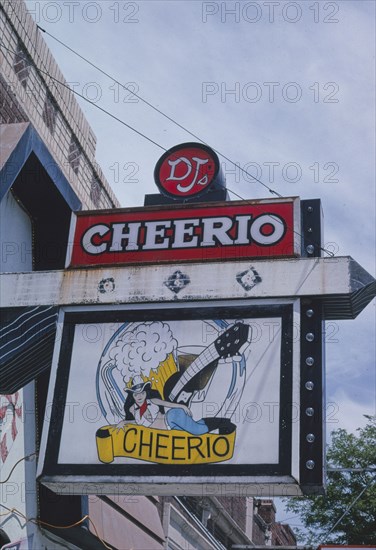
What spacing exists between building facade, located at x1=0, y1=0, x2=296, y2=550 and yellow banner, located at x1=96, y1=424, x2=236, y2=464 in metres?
0.71

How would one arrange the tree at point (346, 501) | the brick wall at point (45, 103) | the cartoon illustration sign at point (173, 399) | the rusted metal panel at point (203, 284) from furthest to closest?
the tree at point (346, 501) < the brick wall at point (45, 103) < the rusted metal panel at point (203, 284) < the cartoon illustration sign at point (173, 399)

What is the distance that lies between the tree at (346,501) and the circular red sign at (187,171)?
1913 cm

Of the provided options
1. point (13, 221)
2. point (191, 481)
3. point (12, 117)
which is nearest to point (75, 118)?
point (12, 117)

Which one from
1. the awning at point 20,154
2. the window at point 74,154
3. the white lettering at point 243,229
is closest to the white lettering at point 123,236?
the white lettering at point 243,229

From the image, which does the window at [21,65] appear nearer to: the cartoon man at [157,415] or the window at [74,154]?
the window at [74,154]

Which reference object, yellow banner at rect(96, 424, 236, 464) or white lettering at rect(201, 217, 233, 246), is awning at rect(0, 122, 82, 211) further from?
yellow banner at rect(96, 424, 236, 464)

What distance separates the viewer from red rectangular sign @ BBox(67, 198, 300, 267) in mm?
6938

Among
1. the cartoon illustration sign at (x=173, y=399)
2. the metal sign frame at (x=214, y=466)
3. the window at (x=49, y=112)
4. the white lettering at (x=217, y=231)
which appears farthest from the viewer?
the window at (x=49, y=112)

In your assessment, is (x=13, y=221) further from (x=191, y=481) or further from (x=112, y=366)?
(x=191, y=481)

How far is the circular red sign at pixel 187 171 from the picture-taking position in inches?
303

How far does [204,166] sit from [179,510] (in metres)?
10.7

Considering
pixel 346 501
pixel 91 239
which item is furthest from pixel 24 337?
pixel 346 501

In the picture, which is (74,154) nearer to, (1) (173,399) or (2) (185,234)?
(2) (185,234)

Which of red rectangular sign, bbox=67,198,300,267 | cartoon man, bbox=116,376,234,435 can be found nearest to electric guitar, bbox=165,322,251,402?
cartoon man, bbox=116,376,234,435
